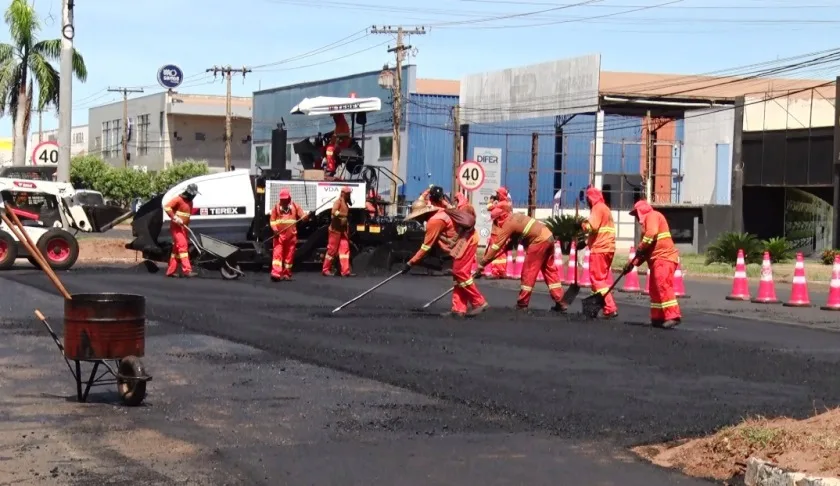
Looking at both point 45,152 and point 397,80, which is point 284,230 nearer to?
point 45,152

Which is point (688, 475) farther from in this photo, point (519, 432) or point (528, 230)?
point (528, 230)

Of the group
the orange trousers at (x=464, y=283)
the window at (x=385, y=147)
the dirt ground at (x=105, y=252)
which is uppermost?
the window at (x=385, y=147)

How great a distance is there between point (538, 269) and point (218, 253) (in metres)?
8.25

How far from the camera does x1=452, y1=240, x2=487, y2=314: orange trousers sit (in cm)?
1619

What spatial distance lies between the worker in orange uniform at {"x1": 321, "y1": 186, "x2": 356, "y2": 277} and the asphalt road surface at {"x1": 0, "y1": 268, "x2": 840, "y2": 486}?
6961 millimetres

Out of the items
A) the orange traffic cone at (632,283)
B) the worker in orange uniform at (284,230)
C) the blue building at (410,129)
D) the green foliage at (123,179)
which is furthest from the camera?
the green foliage at (123,179)

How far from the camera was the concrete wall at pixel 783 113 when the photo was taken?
135ft

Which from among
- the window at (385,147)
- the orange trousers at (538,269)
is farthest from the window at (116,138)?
the orange trousers at (538,269)

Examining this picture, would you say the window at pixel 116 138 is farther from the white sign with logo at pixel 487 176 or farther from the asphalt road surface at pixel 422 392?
the asphalt road surface at pixel 422 392

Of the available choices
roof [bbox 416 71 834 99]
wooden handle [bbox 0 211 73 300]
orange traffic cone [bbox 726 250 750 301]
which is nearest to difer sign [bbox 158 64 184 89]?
roof [bbox 416 71 834 99]

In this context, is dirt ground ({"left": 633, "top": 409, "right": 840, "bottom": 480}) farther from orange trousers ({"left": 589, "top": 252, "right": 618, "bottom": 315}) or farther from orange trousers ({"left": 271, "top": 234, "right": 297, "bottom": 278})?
orange trousers ({"left": 271, "top": 234, "right": 297, "bottom": 278})

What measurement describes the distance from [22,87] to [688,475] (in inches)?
1608

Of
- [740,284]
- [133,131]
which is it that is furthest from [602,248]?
[133,131]

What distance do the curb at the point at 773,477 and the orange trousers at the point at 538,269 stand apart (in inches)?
398
